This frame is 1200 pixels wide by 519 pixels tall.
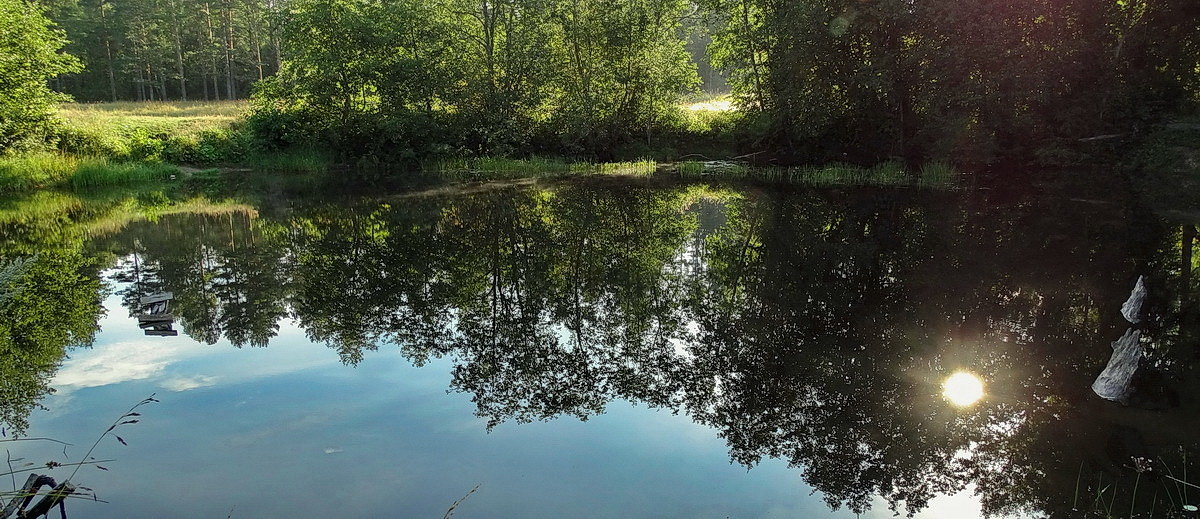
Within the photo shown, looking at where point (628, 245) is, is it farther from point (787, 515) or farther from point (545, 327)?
point (787, 515)

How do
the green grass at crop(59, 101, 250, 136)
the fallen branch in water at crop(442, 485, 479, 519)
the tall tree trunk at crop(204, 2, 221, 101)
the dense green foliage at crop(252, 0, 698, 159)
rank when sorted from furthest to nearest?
the tall tree trunk at crop(204, 2, 221, 101), the dense green foliage at crop(252, 0, 698, 159), the green grass at crop(59, 101, 250, 136), the fallen branch in water at crop(442, 485, 479, 519)

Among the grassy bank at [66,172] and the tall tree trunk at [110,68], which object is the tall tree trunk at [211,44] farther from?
the grassy bank at [66,172]

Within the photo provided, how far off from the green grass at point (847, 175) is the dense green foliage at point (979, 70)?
1.09 meters

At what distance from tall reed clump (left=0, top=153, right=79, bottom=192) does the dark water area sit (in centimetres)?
962

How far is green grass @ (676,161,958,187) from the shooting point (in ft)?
68.2

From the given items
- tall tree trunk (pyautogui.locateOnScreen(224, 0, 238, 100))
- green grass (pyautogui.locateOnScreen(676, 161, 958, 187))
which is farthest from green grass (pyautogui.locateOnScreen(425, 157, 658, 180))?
tall tree trunk (pyautogui.locateOnScreen(224, 0, 238, 100))

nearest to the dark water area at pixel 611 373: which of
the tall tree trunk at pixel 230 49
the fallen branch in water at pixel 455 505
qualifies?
the fallen branch in water at pixel 455 505

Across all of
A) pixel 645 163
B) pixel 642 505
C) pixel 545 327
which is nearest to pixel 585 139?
pixel 645 163

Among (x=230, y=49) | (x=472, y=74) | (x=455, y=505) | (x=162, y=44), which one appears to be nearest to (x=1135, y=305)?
(x=455, y=505)

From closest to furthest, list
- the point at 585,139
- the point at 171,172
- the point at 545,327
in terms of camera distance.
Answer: the point at 545,327, the point at 171,172, the point at 585,139

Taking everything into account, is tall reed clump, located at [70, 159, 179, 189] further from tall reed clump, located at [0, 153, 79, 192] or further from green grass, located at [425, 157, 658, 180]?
green grass, located at [425, 157, 658, 180]

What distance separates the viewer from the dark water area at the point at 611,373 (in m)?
4.02

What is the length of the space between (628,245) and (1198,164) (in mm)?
16395

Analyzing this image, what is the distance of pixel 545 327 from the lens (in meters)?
7.17
